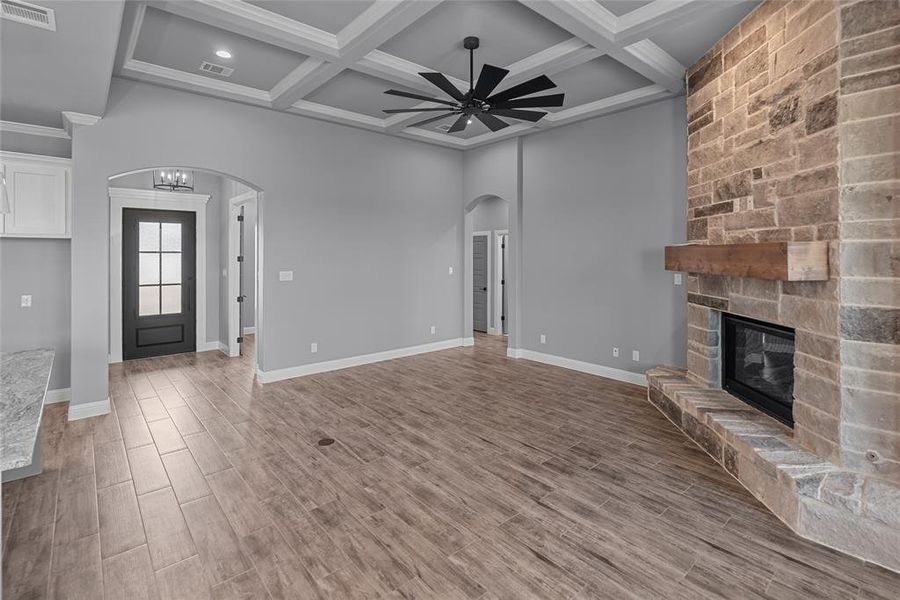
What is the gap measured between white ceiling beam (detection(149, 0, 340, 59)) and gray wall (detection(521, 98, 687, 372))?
10.9 feet

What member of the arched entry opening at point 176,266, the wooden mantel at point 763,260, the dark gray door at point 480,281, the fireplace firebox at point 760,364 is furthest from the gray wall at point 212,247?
the fireplace firebox at point 760,364

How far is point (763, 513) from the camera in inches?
104

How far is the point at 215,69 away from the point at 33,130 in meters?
1.89

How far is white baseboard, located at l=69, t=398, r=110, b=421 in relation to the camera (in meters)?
4.19

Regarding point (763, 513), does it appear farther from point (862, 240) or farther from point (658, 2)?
point (658, 2)

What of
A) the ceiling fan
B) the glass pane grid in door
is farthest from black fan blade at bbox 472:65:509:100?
the glass pane grid in door

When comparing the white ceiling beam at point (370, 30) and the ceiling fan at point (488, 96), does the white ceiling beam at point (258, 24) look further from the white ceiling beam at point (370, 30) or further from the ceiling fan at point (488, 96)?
the ceiling fan at point (488, 96)

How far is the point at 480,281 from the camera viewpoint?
915 cm

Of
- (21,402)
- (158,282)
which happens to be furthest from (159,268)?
(21,402)

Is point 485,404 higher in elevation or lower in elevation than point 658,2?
lower

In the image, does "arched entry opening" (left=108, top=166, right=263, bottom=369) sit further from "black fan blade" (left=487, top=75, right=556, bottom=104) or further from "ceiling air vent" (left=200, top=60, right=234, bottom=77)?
"black fan blade" (left=487, top=75, right=556, bottom=104)

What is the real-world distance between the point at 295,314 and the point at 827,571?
204 inches

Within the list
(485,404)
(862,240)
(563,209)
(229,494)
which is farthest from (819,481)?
(563,209)

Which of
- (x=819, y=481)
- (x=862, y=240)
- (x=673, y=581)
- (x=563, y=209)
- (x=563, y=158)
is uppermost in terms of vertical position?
(x=563, y=158)
